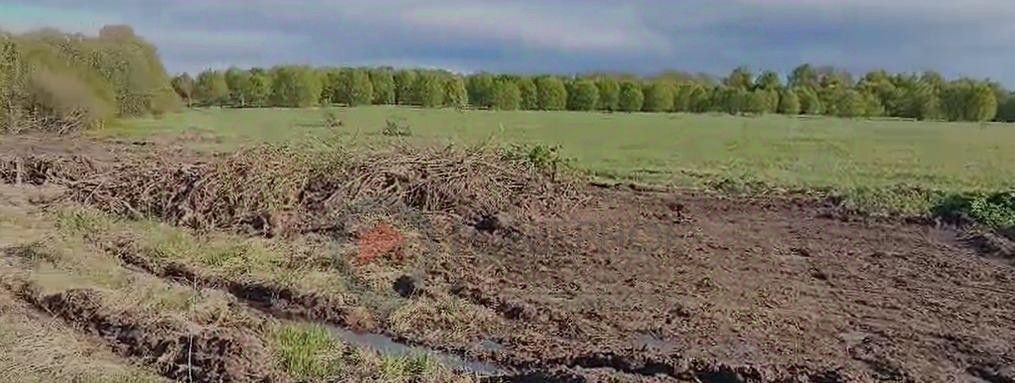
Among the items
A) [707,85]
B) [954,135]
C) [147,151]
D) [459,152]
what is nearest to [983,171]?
[459,152]

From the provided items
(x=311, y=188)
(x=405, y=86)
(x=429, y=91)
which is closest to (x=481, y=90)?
(x=429, y=91)

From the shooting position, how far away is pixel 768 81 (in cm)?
5959

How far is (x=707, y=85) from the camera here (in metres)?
55.7

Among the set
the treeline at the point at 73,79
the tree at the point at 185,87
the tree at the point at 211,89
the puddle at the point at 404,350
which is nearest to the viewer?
the puddle at the point at 404,350

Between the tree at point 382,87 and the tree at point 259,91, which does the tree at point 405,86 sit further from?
the tree at point 259,91

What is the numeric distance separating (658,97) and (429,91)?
37.1 ft

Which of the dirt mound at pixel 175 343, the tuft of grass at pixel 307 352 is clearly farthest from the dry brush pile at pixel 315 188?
the tuft of grass at pixel 307 352

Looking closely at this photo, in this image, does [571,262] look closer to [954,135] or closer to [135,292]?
[135,292]

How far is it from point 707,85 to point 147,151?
38059 millimetres

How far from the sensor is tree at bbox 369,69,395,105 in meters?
53.2

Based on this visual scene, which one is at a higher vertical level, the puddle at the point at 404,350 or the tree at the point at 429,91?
the tree at the point at 429,91

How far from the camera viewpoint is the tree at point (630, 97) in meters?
53.2

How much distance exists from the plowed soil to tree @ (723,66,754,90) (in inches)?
1754

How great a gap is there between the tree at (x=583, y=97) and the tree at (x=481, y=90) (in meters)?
4.06
